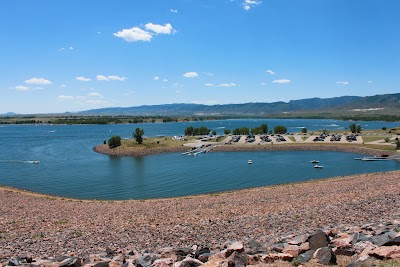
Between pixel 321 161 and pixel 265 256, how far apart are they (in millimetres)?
69718

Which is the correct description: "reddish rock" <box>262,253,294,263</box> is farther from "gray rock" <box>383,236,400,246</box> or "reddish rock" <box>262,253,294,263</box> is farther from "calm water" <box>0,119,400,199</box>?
"calm water" <box>0,119,400,199</box>

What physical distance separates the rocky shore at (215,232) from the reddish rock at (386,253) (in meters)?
0.03

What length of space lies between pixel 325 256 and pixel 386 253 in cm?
158

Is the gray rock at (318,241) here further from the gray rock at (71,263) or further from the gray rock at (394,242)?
the gray rock at (71,263)

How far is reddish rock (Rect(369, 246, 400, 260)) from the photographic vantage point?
31.9 feet

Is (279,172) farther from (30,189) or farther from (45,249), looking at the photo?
(45,249)

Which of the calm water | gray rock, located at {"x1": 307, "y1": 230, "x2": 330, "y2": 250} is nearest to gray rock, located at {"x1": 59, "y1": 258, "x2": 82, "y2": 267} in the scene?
gray rock, located at {"x1": 307, "y1": 230, "x2": 330, "y2": 250}

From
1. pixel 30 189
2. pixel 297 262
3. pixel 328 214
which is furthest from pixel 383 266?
pixel 30 189

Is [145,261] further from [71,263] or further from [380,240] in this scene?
[380,240]

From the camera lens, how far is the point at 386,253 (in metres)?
9.80

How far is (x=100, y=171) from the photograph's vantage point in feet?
219

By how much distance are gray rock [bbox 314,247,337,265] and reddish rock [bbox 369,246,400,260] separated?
1015 millimetres

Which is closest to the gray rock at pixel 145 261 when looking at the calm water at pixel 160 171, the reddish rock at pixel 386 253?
the reddish rock at pixel 386 253

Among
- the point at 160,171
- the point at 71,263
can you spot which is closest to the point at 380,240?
the point at 71,263
